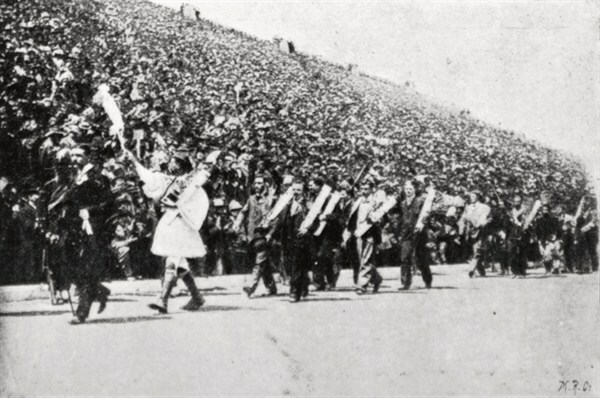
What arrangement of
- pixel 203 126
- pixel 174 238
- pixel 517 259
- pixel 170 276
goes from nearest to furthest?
pixel 170 276 → pixel 174 238 → pixel 203 126 → pixel 517 259

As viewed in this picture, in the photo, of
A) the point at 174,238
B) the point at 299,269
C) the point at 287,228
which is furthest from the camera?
the point at 287,228

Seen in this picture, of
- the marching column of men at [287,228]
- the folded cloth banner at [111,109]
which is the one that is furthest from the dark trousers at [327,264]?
the folded cloth banner at [111,109]

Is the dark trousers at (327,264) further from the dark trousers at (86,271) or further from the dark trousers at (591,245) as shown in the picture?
the dark trousers at (86,271)

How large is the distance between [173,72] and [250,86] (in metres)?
2.18

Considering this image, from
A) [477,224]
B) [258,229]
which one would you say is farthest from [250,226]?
[477,224]

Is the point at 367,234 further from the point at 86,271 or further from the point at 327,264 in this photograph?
the point at 86,271

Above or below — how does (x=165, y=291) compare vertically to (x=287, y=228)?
below

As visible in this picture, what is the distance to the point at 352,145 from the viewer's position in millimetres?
17094

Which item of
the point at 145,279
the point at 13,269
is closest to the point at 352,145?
the point at 145,279

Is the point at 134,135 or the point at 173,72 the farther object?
the point at 173,72

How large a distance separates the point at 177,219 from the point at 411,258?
4.50 m

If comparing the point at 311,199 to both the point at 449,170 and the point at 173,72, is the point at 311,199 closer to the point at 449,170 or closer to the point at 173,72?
the point at 173,72

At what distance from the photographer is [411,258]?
49.4ft

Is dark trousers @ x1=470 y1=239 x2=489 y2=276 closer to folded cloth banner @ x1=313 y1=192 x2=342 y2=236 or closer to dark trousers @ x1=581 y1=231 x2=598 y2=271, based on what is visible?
dark trousers @ x1=581 y1=231 x2=598 y2=271
